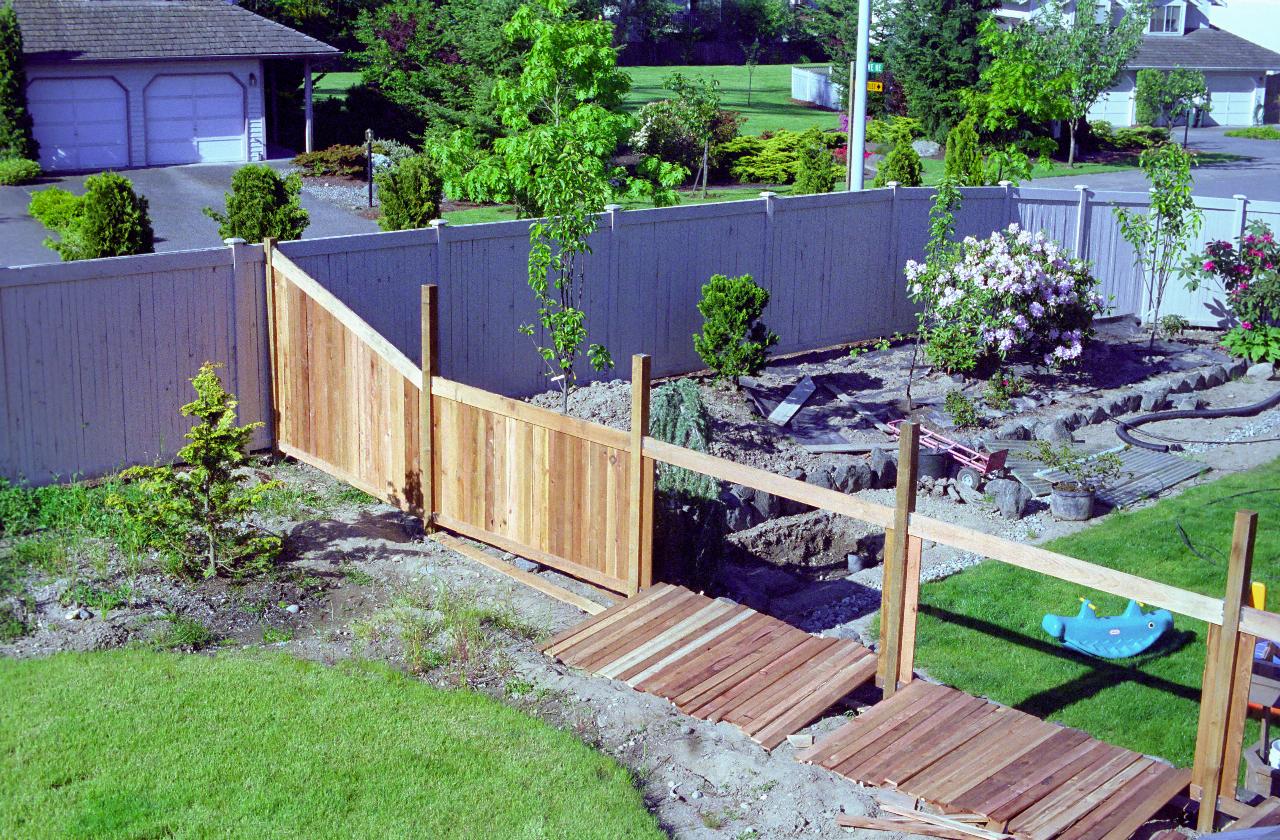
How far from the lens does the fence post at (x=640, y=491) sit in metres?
7.94

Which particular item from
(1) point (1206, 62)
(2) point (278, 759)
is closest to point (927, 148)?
(1) point (1206, 62)

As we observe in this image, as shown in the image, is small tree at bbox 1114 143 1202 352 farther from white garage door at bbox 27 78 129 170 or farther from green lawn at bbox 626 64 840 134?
green lawn at bbox 626 64 840 134

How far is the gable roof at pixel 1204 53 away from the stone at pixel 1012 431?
39.9 meters

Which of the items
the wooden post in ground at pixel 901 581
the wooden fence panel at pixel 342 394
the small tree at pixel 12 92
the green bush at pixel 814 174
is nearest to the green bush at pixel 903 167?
the green bush at pixel 814 174

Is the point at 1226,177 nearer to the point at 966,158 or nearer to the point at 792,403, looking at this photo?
the point at 966,158

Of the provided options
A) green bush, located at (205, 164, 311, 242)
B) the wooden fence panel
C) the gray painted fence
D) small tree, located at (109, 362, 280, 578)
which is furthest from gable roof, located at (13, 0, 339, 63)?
small tree, located at (109, 362, 280, 578)

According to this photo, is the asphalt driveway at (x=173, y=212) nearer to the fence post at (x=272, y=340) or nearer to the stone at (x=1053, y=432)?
the fence post at (x=272, y=340)

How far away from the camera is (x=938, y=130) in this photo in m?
38.9

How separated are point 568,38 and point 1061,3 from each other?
92.1 ft

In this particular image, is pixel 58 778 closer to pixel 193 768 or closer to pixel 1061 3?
pixel 193 768

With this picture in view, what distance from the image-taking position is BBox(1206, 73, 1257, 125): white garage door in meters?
51.4

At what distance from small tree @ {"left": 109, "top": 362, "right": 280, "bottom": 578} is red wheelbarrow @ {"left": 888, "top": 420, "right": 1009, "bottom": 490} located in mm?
5533

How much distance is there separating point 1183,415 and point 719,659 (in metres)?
8.42

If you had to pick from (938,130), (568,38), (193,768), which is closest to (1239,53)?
(938,130)
